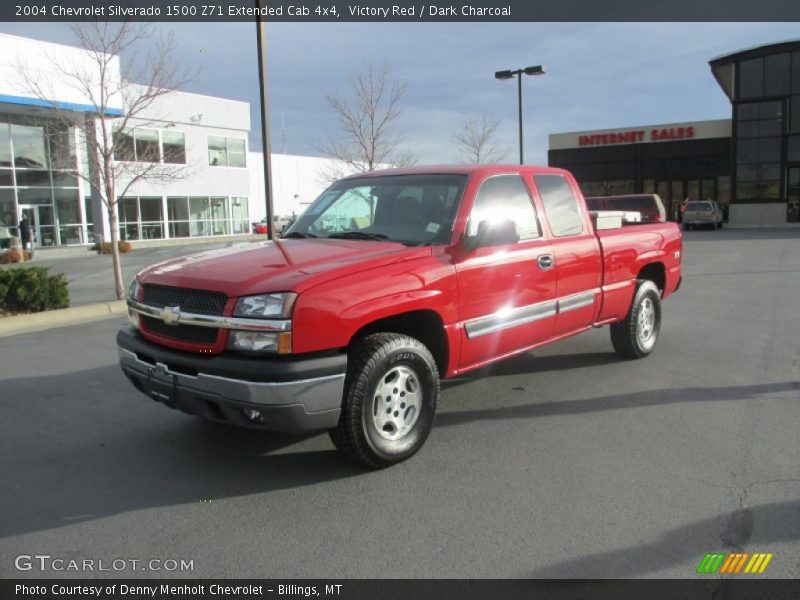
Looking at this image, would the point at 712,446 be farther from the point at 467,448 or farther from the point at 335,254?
the point at 335,254

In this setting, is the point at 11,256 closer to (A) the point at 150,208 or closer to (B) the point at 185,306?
(A) the point at 150,208

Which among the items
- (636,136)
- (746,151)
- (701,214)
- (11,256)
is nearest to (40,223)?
(11,256)

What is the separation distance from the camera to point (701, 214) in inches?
1410

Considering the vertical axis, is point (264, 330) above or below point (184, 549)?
above

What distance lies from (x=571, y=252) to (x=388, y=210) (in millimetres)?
1645

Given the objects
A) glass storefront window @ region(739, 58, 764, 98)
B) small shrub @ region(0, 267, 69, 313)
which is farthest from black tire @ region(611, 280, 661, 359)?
glass storefront window @ region(739, 58, 764, 98)

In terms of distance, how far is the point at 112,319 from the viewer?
1056 cm

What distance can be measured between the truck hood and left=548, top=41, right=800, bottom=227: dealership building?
41.7m

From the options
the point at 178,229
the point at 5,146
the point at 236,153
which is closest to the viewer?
the point at 5,146

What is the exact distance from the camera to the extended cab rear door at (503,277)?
458 centimetres

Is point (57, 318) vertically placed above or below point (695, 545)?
above

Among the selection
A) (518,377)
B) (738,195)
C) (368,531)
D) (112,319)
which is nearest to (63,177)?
(112,319)
